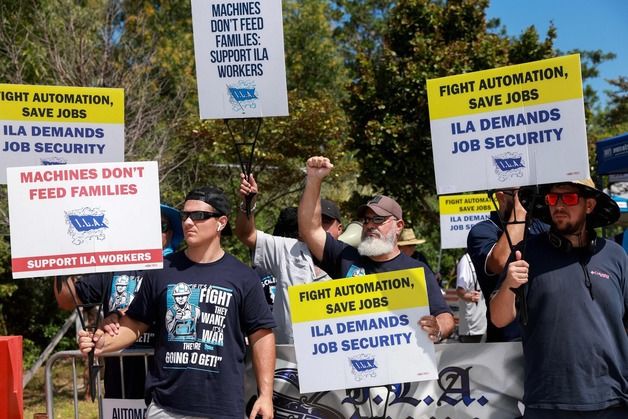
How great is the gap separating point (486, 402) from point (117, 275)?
242 cm

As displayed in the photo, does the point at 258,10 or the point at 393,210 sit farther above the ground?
the point at 258,10

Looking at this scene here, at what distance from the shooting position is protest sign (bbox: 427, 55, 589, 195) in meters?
4.03

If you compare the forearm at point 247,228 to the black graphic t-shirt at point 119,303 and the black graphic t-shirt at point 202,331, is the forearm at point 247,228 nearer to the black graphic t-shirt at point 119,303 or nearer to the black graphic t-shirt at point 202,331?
the black graphic t-shirt at point 119,303

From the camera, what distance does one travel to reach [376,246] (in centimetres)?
467

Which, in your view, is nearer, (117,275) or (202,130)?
(117,275)

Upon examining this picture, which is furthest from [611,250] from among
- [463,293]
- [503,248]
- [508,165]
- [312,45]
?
[312,45]

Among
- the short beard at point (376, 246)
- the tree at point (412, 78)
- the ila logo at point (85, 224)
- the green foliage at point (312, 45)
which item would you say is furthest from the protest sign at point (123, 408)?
the green foliage at point (312, 45)

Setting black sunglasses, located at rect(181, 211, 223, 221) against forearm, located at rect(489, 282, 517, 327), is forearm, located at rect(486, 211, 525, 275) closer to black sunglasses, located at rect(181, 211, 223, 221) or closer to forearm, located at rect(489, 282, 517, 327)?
forearm, located at rect(489, 282, 517, 327)

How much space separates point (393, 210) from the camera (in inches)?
194

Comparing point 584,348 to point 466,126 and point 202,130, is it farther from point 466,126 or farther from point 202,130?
point 202,130

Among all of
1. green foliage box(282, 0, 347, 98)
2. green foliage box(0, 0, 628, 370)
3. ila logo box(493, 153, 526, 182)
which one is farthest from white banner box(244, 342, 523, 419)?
green foliage box(282, 0, 347, 98)

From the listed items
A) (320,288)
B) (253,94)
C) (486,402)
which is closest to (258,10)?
(253,94)

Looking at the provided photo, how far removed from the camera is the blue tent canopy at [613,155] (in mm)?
10055

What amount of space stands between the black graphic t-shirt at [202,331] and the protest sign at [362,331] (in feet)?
0.92
